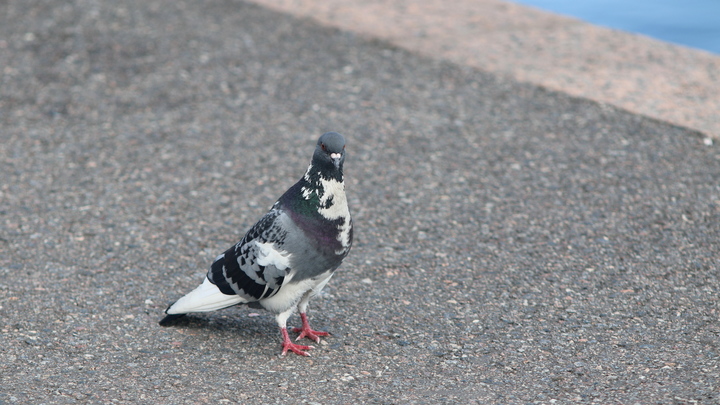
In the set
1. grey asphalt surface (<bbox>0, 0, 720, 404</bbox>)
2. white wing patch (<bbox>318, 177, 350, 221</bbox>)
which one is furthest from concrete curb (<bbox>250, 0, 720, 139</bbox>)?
white wing patch (<bbox>318, 177, 350, 221</bbox>)

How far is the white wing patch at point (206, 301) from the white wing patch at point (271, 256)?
0.80ft

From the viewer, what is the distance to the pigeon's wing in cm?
393

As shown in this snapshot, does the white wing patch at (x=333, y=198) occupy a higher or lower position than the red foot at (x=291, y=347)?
higher

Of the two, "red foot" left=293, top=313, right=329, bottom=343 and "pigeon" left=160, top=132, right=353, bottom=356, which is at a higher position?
"pigeon" left=160, top=132, right=353, bottom=356

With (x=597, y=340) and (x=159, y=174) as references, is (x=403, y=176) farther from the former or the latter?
(x=597, y=340)

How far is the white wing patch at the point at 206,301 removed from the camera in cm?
406

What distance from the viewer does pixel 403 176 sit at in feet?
19.4

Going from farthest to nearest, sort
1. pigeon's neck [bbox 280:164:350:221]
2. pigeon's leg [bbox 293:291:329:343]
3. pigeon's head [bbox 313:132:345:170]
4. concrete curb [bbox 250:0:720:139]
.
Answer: concrete curb [bbox 250:0:720:139]
pigeon's leg [bbox 293:291:329:343]
pigeon's neck [bbox 280:164:350:221]
pigeon's head [bbox 313:132:345:170]

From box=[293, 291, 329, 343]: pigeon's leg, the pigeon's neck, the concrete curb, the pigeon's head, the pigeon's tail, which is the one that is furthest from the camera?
the concrete curb

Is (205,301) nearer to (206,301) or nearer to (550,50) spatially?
(206,301)

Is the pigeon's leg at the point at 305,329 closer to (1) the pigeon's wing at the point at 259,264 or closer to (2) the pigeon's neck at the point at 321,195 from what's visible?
(1) the pigeon's wing at the point at 259,264

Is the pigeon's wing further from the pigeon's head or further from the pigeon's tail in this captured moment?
the pigeon's head

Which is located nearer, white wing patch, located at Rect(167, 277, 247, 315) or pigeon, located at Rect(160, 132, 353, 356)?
pigeon, located at Rect(160, 132, 353, 356)

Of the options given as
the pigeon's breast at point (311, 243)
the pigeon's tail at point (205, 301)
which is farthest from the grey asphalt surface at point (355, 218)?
the pigeon's breast at point (311, 243)
